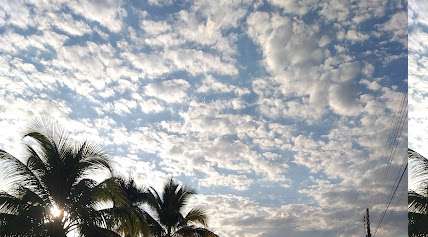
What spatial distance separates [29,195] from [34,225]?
131cm

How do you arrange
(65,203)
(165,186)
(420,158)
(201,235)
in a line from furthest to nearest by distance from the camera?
(165,186)
(201,235)
(65,203)
(420,158)

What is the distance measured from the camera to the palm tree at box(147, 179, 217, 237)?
28.4 metres

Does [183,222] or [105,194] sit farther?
[183,222]

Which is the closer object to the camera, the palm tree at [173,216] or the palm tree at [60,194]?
the palm tree at [60,194]

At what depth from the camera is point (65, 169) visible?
16.8m

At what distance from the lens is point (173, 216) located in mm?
29484

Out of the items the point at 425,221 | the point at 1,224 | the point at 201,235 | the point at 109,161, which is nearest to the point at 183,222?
the point at 201,235

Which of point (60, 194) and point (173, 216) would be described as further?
point (173, 216)

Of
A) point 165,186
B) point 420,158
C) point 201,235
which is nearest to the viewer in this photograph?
point 420,158

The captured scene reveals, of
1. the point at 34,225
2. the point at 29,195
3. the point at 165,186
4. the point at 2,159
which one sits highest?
A: the point at 165,186

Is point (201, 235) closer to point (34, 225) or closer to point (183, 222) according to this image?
point (183, 222)

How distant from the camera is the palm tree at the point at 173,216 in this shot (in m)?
28.4

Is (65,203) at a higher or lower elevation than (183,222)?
lower

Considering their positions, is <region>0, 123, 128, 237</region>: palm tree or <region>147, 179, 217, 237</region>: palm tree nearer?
<region>0, 123, 128, 237</region>: palm tree
